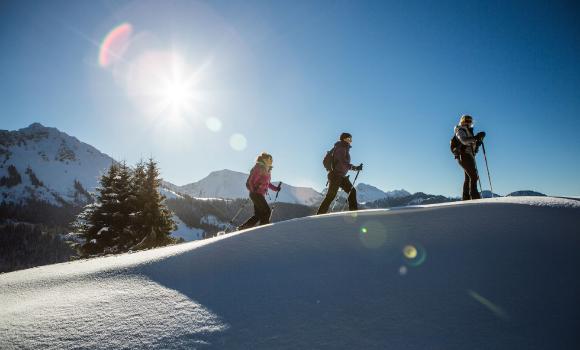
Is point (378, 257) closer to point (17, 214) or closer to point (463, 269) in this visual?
point (463, 269)

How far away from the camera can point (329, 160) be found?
8.20 metres

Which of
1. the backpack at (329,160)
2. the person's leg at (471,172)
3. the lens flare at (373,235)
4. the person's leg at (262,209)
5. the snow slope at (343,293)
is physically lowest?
the snow slope at (343,293)

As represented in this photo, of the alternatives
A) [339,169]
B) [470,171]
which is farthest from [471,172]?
[339,169]

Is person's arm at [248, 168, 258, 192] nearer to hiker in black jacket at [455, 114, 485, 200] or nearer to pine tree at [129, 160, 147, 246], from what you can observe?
hiker in black jacket at [455, 114, 485, 200]

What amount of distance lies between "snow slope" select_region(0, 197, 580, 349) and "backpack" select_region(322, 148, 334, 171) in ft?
15.0

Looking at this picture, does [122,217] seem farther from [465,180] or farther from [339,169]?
[465,180]

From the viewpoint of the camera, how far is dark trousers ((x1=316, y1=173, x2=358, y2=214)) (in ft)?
Result: 26.6

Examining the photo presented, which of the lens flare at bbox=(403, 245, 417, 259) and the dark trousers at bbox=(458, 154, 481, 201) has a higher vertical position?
the dark trousers at bbox=(458, 154, 481, 201)

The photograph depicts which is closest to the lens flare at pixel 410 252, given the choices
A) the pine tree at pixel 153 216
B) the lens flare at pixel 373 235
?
the lens flare at pixel 373 235

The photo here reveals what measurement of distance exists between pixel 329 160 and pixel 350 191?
1.03 meters

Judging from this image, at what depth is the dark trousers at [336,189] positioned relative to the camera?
8109mm

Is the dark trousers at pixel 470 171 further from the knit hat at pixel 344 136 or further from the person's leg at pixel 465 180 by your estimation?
the knit hat at pixel 344 136

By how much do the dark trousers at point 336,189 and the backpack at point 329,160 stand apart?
0.20 m

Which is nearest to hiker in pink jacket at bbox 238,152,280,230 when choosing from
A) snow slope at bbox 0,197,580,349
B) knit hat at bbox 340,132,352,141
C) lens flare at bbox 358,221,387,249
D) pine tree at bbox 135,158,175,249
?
knit hat at bbox 340,132,352,141
